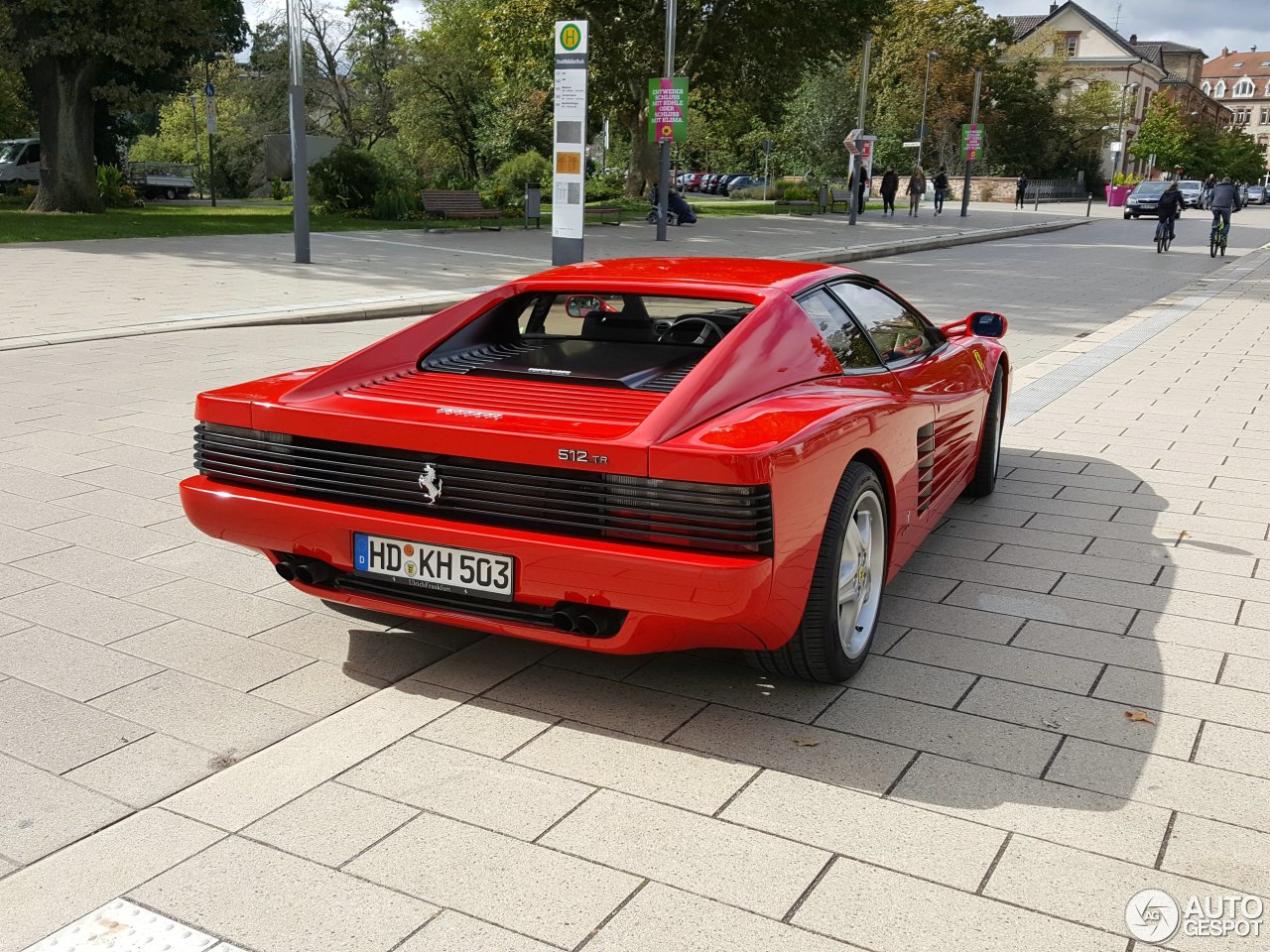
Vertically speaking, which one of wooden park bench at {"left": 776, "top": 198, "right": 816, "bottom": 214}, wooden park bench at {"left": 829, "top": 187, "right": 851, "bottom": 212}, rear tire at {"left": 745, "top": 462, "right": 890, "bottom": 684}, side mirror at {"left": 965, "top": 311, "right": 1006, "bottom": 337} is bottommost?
rear tire at {"left": 745, "top": 462, "right": 890, "bottom": 684}

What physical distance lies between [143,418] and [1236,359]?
393 inches

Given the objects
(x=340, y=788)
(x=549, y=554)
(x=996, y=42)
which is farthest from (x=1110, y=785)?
(x=996, y=42)

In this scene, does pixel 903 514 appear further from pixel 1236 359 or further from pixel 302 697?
pixel 1236 359

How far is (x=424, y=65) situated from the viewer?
54.1 meters

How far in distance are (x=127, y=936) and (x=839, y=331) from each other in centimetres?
301

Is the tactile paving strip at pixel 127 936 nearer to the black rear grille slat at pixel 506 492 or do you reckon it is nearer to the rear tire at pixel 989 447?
the black rear grille slat at pixel 506 492

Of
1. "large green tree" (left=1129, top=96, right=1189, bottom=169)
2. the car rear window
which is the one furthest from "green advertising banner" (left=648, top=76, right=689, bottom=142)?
"large green tree" (left=1129, top=96, right=1189, bottom=169)

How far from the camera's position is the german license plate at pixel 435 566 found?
11.4 feet

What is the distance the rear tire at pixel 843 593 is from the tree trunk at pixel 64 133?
29689mm

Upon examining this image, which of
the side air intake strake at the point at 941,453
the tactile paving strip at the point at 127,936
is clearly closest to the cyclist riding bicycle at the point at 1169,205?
the side air intake strake at the point at 941,453

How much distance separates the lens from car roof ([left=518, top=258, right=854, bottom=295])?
4.29m

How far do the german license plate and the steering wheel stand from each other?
1.33 meters

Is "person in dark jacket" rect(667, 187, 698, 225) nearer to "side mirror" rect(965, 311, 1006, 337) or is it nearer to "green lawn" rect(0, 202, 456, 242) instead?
"green lawn" rect(0, 202, 456, 242)

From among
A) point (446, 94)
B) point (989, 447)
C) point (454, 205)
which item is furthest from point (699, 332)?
point (446, 94)
